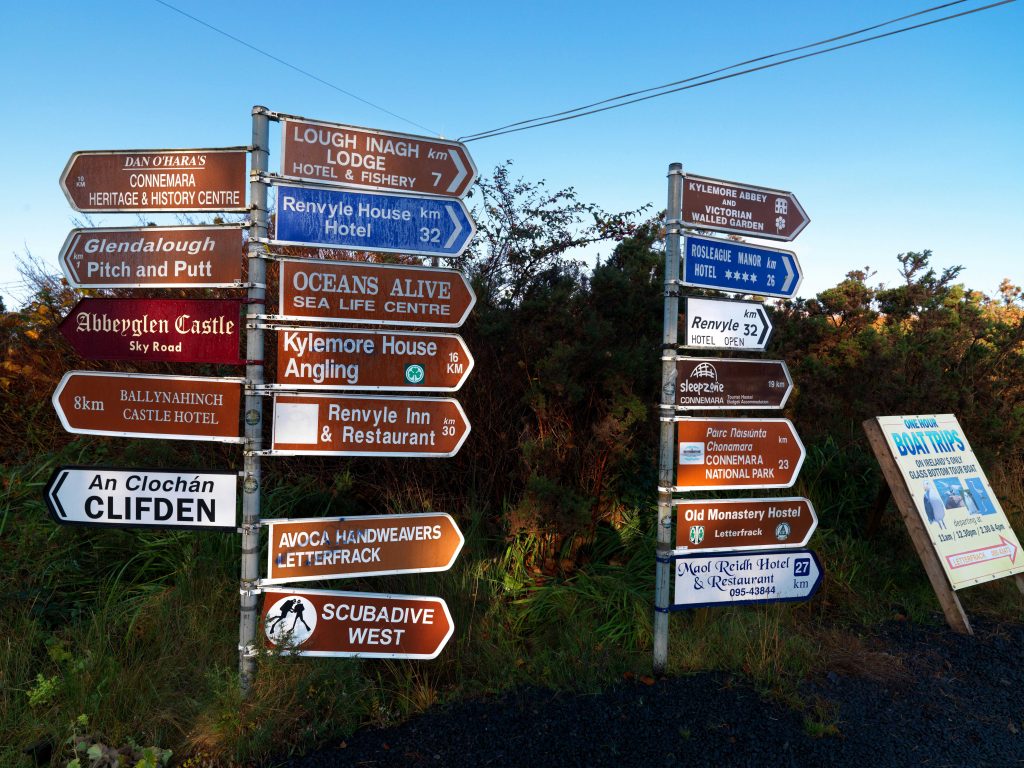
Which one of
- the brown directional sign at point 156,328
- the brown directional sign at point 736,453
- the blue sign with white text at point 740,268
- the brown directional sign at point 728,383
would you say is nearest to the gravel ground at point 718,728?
the brown directional sign at point 736,453

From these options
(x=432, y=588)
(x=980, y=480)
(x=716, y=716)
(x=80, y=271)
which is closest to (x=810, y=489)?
(x=980, y=480)

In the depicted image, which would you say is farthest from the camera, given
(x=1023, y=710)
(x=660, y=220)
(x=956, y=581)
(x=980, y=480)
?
(x=660, y=220)

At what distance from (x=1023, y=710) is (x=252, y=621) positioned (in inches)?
158

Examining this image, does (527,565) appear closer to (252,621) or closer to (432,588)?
(432,588)

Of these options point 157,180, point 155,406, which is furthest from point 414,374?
point 157,180

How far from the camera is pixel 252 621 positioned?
320cm

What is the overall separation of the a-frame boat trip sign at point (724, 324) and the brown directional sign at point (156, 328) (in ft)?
7.68

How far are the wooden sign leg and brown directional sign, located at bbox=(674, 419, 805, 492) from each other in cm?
130

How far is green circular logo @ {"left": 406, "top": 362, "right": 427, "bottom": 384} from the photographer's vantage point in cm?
338

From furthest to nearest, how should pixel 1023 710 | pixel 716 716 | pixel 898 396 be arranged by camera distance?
pixel 898 396
pixel 1023 710
pixel 716 716

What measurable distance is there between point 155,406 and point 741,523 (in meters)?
3.10

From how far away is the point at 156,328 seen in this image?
3211 millimetres

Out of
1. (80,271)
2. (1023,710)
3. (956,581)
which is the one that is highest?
(80,271)

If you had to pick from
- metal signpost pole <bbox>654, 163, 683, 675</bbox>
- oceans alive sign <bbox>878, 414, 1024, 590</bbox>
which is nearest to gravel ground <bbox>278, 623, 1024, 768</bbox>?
metal signpost pole <bbox>654, 163, 683, 675</bbox>
